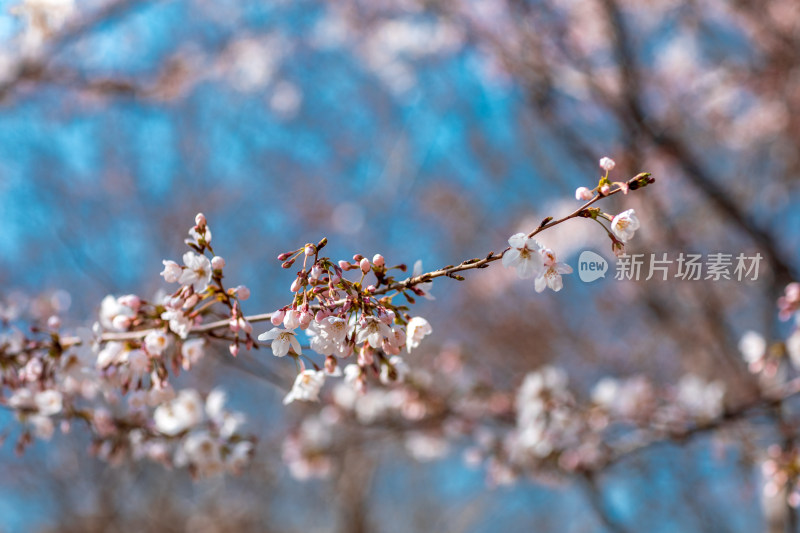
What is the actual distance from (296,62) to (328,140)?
1081mm

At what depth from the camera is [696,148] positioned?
641cm

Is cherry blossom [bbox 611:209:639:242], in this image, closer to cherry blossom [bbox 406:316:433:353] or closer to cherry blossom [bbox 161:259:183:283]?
cherry blossom [bbox 406:316:433:353]

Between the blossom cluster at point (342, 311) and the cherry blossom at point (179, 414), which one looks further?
the cherry blossom at point (179, 414)

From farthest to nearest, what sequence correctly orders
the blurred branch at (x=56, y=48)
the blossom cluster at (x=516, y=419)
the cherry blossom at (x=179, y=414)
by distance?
the blurred branch at (x=56, y=48) → the blossom cluster at (x=516, y=419) → the cherry blossom at (x=179, y=414)

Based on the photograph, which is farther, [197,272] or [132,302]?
[132,302]

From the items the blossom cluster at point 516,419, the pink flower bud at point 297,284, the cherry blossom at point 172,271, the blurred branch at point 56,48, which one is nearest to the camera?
the pink flower bud at point 297,284

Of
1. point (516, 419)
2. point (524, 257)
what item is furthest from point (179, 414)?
point (516, 419)

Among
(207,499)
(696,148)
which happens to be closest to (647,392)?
(696,148)

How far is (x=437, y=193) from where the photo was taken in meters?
7.97

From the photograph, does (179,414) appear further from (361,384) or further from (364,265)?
(364,265)

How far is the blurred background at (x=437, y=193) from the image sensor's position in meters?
4.43

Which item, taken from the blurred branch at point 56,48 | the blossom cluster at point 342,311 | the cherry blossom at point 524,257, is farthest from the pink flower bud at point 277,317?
the blurred branch at point 56,48

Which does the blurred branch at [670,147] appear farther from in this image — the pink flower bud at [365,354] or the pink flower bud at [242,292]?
the pink flower bud at [242,292]

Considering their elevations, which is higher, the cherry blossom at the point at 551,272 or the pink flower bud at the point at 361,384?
the pink flower bud at the point at 361,384
